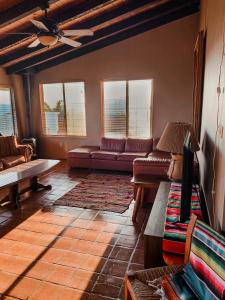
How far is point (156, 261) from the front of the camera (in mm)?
1767

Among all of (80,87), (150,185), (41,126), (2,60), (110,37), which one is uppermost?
(110,37)

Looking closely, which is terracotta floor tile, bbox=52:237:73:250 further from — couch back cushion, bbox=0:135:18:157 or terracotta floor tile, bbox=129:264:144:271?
couch back cushion, bbox=0:135:18:157

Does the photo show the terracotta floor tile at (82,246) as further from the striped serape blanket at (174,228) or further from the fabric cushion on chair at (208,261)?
the fabric cushion on chair at (208,261)

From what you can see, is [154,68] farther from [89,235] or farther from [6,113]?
[89,235]

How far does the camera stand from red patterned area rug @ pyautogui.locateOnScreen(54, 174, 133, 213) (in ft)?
11.9

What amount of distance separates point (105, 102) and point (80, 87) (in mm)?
829

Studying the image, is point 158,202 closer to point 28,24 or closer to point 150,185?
point 150,185

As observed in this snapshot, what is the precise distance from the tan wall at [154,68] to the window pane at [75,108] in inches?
6.7

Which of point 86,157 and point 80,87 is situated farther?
point 80,87

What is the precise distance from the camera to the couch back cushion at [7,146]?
5.14 meters

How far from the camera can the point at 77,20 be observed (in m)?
4.32

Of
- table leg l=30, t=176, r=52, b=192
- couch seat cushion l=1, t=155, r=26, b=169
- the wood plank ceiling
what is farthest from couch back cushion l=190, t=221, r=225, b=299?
couch seat cushion l=1, t=155, r=26, b=169

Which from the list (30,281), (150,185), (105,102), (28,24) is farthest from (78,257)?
(105,102)

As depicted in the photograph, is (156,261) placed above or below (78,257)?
above
